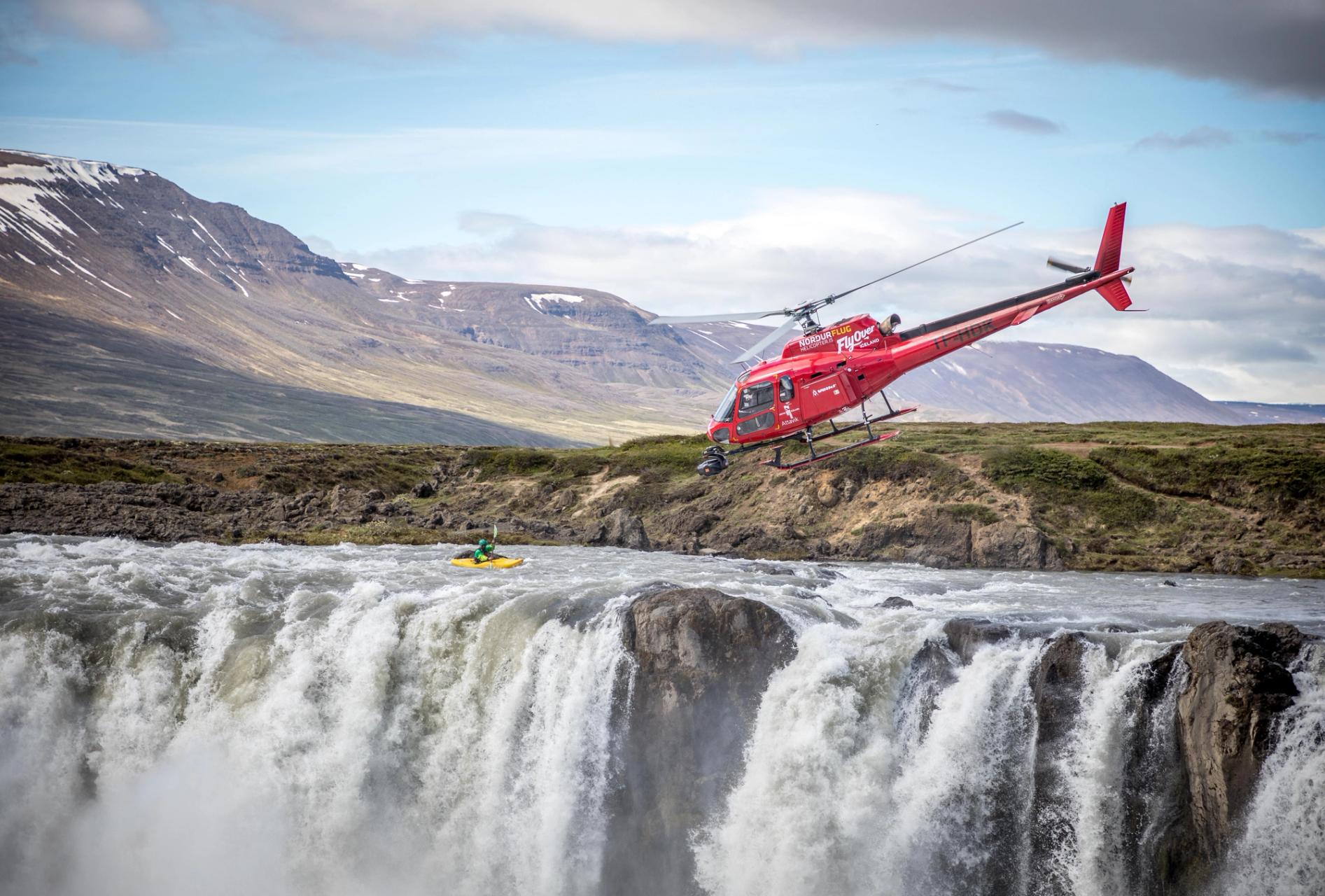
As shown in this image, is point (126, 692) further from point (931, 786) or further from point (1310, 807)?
point (1310, 807)

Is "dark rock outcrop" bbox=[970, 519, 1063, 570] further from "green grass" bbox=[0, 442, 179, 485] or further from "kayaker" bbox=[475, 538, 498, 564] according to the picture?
"green grass" bbox=[0, 442, 179, 485]

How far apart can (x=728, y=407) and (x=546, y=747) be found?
616 inches

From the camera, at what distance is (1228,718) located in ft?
67.9

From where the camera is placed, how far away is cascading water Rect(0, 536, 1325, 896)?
73.8 ft

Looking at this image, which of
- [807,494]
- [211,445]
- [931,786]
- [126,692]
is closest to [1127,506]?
[807,494]

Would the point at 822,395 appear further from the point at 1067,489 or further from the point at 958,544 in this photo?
the point at 1067,489

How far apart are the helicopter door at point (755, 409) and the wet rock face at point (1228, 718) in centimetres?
1942

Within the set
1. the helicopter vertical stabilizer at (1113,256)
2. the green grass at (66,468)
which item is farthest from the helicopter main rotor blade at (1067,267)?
the green grass at (66,468)

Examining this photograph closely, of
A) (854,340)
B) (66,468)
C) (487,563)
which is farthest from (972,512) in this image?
(66,468)

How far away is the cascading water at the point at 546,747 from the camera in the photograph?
2250 cm

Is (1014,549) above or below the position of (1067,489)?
below

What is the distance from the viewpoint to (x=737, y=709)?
26719 mm

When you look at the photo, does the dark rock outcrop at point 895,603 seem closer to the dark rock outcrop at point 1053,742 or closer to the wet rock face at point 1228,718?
the dark rock outcrop at point 1053,742

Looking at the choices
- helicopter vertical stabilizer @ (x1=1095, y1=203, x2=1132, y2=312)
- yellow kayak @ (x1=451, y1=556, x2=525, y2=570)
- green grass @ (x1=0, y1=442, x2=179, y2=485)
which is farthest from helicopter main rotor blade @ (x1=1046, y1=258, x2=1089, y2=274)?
green grass @ (x1=0, y1=442, x2=179, y2=485)
